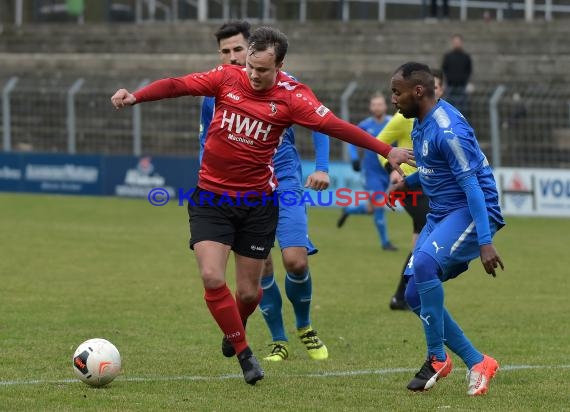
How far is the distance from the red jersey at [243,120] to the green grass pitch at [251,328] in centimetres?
127

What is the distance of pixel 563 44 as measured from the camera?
27312 millimetres

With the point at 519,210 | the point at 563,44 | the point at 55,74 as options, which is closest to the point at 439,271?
the point at 519,210

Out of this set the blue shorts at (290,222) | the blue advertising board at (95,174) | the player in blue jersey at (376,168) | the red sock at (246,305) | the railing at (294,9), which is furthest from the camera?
the railing at (294,9)

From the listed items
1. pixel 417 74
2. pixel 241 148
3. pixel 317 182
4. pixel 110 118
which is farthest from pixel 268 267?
pixel 110 118

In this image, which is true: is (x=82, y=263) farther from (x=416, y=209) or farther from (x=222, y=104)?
(x=222, y=104)

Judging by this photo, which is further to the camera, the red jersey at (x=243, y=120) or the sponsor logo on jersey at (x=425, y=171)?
the red jersey at (x=243, y=120)

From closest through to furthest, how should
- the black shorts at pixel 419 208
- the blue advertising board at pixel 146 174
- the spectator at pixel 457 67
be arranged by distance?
the black shorts at pixel 419 208 < the spectator at pixel 457 67 < the blue advertising board at pixel 146 174

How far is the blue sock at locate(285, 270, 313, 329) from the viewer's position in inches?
344

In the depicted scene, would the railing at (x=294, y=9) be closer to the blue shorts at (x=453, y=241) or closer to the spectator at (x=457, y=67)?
the spectator at (x=457, y=67)

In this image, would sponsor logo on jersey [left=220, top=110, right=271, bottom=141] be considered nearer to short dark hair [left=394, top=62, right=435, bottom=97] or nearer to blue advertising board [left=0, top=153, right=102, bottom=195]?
short dark hair [left=394, top=62, right=435, bottom=97]

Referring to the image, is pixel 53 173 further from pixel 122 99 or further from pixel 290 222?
pixel 122 99

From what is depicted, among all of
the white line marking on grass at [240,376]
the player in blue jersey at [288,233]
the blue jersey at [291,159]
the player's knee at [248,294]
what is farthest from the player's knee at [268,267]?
the white line marking on grass at [240,376]

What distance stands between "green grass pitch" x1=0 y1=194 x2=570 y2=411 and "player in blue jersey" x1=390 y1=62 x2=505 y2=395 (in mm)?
203

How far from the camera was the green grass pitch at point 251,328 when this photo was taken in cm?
687
